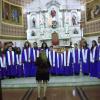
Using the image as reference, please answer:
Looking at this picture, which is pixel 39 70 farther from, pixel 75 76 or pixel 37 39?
pixel 37 39

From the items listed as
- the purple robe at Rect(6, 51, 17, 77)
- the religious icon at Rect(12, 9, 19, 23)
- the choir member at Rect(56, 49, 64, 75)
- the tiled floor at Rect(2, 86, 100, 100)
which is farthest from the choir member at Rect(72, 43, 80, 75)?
the religious icon at Rect(12, 9, 19, 23)

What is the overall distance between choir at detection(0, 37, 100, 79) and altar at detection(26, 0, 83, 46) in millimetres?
6981

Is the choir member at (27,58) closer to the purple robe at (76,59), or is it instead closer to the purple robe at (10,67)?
the purple robe at (10,67)

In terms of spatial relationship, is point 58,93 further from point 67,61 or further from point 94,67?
point 67,61

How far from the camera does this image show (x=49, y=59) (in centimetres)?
1509

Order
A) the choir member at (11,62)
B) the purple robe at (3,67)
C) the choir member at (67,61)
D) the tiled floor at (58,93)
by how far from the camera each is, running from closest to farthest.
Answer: the tiled floor at (58,93)
the purple robe at (3,67)
the choir member at (11,62)
the choir member at (67,61)

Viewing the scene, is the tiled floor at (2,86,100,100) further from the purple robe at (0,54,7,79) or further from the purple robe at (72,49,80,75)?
the purple robe at (72,49,80,75)

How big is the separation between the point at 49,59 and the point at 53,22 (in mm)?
8212

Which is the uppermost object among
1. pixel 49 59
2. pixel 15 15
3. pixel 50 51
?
pixel 15 15

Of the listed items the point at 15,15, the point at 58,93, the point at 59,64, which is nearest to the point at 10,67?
the point at 59,64

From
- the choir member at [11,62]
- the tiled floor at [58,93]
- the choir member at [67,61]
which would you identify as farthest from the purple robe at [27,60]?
the tiled floor at [58,93]

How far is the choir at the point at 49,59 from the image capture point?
1472 cm

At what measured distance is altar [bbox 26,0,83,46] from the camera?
2255 cm

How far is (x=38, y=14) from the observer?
2345 centimetres
